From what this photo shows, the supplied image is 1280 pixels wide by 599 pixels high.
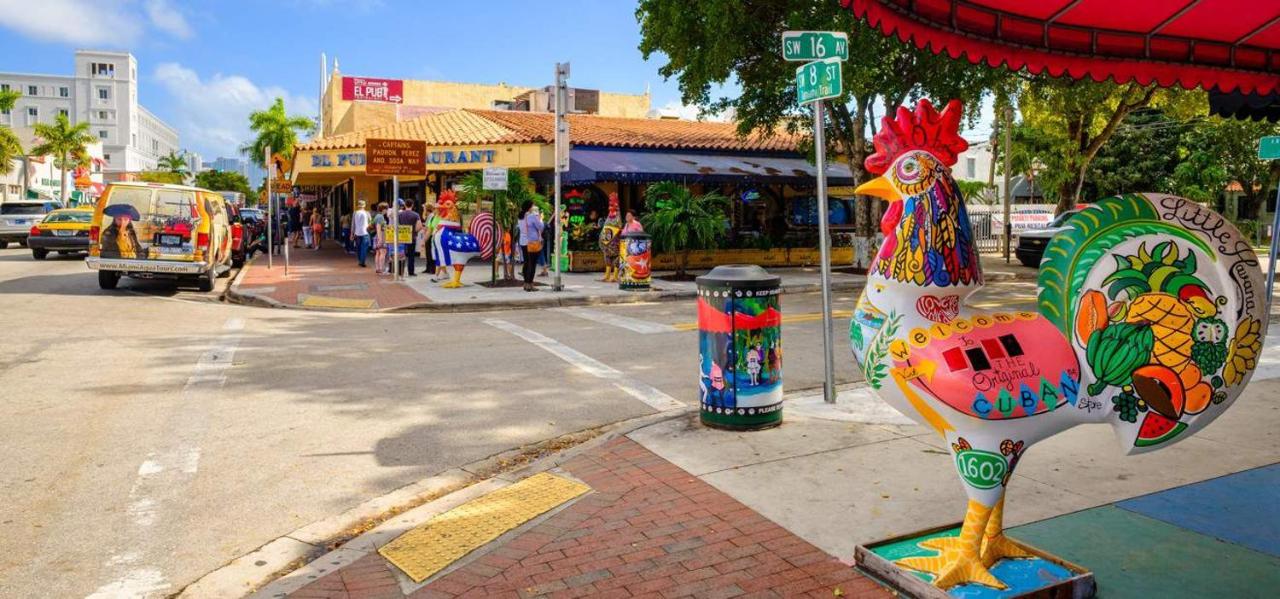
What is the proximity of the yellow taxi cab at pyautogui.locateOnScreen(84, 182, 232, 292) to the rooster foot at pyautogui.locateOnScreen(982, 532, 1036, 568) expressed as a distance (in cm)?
1589

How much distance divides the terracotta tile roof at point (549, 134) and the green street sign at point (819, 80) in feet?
52.9

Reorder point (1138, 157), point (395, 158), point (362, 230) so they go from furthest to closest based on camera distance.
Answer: point (1138, 157)
point (362, 230)
point (395, 158)

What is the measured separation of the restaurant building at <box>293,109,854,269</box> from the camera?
23125mm

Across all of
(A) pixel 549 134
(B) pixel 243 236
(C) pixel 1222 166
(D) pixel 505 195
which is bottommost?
(B) pixel 243 236

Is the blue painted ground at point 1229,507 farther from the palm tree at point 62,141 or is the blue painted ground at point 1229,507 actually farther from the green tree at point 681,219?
the palm tree at point 62,141

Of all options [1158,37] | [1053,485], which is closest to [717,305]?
[1053,485]

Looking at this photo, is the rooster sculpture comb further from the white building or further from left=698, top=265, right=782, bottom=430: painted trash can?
the white building

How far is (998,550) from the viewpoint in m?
3.86

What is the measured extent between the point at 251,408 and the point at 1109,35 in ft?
22.8

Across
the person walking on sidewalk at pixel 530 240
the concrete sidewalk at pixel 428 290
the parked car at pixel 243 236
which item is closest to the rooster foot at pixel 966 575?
the concrete sidewalk at pixel 428 290

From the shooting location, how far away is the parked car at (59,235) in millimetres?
24328

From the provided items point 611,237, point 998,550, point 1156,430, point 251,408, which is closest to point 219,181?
point 611,237

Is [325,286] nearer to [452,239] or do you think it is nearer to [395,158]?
[452,239]

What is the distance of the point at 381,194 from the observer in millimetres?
32812
